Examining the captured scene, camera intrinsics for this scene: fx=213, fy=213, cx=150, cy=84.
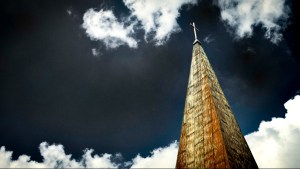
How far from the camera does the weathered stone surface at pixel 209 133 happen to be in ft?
16.1

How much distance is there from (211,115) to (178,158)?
5.02 feet

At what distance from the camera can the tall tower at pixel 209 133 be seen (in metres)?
4.91

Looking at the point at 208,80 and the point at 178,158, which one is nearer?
the point at 178,158

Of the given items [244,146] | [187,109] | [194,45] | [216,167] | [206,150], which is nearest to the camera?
[216,167]

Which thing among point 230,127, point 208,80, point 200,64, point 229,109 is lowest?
point 230,127

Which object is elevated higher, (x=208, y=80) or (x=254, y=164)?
(x=208, y=80)

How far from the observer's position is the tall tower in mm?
4906

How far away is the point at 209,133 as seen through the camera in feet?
18.0

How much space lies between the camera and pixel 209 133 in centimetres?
548

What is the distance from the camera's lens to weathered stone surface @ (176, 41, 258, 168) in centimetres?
491

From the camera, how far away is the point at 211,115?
5.76 metres

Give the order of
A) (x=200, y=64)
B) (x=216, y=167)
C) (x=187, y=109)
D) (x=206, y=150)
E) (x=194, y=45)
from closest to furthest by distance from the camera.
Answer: (x=216, y=167) → (x=206, y=150) → (x=187, y=109) → (x=200, y=64) → (x=194, y=45)

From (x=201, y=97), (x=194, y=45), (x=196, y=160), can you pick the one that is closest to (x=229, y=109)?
(x=201, y=97)

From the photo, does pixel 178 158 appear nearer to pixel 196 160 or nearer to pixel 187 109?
pixel 196 160
